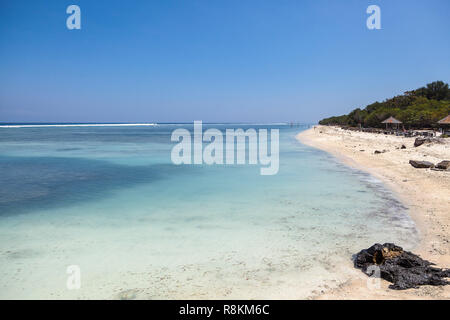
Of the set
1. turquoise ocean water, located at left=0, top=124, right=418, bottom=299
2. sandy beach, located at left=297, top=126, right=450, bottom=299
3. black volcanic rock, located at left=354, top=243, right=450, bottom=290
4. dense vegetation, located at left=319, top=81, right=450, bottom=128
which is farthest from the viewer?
dense vegetation, located at left=319, top=81, right=450, bottom=128

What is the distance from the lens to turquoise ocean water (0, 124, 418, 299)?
4.88 m

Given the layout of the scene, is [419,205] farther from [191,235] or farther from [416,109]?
[416,109]

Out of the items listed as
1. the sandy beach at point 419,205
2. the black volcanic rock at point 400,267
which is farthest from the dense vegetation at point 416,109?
the black volcanic rock at point 400,267

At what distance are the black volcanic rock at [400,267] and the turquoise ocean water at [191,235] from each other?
16.0 inches

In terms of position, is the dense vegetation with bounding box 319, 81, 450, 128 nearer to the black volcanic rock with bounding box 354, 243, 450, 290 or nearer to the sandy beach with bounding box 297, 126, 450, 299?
the sandy beach with bounding box 297, 126, 450, 299

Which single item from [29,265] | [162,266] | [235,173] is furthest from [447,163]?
[29,265]

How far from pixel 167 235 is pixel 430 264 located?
517 cm

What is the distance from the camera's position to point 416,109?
4841 centimetres

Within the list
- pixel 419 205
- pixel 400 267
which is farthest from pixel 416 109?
pixel 400 267

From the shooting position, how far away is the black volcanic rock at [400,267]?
442 cm

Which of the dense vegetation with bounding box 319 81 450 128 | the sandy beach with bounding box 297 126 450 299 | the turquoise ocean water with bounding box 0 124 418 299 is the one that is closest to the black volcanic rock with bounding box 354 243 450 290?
the sandy beach with bounding box 297 126 450 299

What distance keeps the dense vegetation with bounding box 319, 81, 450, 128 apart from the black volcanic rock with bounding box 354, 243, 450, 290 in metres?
41.6
